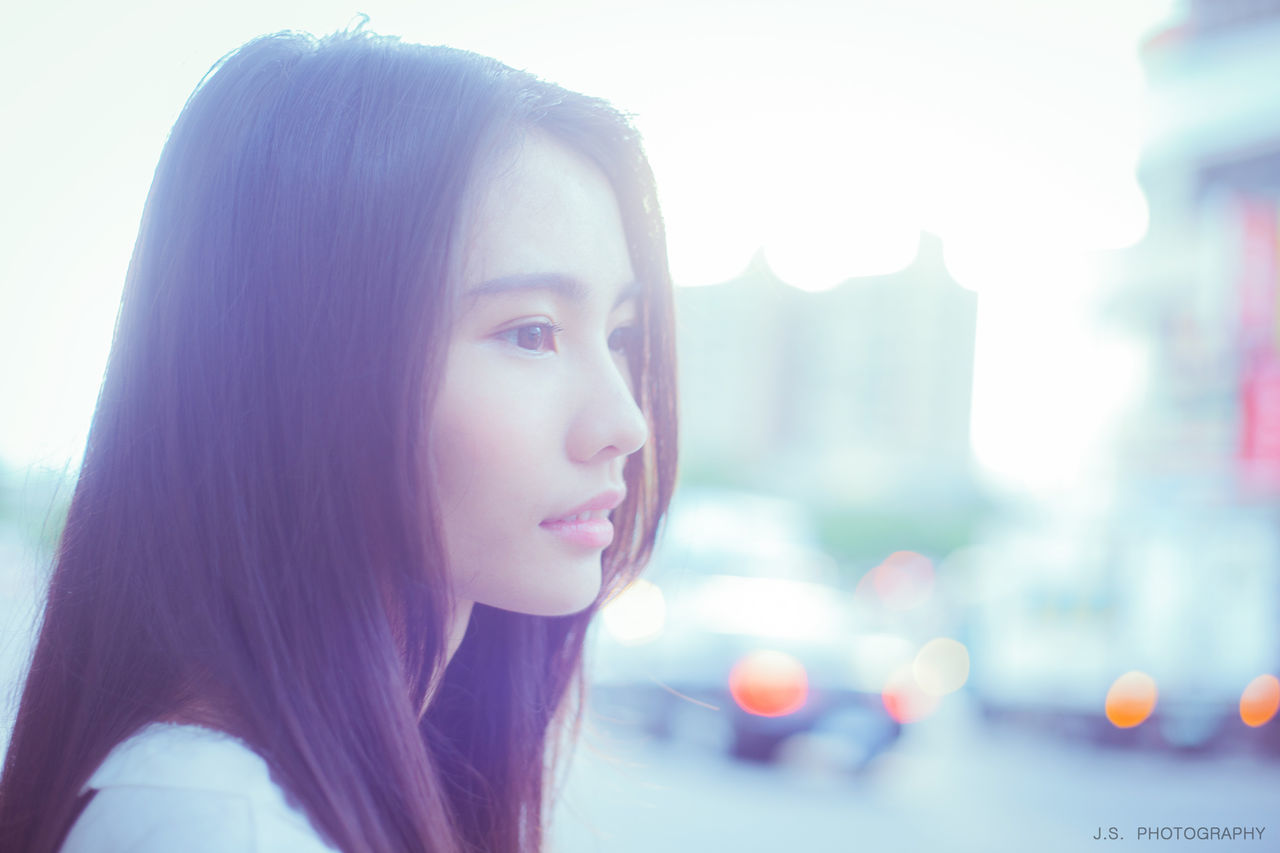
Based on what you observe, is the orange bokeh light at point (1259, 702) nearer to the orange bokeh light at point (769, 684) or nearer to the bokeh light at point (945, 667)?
the bokeh light at point (945, 667)

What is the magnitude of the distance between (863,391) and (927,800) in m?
25.1

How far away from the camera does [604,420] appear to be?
3.35 feet

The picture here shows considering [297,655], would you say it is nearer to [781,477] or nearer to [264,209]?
[264,209]

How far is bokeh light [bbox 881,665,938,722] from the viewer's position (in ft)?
20.1

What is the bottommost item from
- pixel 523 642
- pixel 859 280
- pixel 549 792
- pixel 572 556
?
pixel 549 792

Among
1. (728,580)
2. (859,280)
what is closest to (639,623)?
(728,580)

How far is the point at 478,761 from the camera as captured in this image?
1.33 m

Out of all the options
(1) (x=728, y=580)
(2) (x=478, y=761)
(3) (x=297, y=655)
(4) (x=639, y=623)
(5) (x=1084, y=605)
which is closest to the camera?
(3) (x=297, y=655)

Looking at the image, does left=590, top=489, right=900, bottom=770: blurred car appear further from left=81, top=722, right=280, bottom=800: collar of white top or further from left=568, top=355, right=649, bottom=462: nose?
left=81, top=722, right=280, bottom=800: collar of white top

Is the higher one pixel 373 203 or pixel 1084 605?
pixel 373 203

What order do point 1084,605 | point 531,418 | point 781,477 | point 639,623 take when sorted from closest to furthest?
point 531,418 < point 639,623 < point 1084,605 < point 781,477

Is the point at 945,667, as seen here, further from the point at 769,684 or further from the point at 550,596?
the point at 550,596

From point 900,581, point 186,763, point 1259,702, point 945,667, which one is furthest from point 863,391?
point 186,763

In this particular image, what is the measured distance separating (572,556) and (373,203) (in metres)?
0.41
